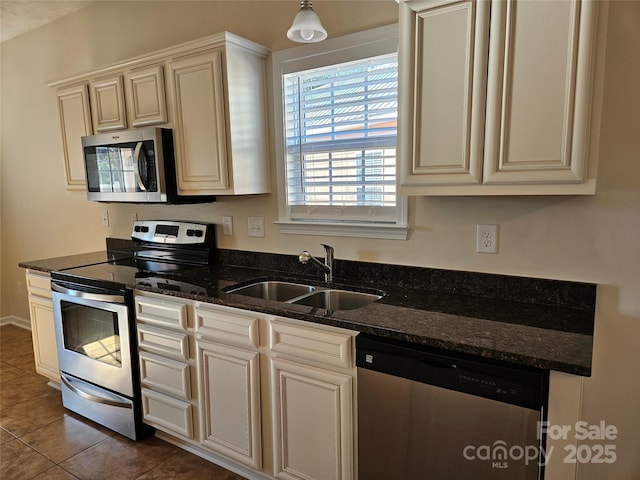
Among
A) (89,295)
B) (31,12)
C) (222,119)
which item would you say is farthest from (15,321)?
(222,119)

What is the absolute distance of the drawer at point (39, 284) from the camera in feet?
9.04

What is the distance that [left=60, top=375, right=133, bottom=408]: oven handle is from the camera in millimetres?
2402

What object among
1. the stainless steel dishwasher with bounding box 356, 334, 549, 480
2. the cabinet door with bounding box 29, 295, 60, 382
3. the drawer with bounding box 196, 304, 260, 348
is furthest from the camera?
the cabinet door with bounding box 29, 295, 60, 382

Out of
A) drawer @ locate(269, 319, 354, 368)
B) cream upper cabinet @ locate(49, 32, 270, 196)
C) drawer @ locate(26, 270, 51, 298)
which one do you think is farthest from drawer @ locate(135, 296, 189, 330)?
drawer @ locate(26, 270, 51, 298)

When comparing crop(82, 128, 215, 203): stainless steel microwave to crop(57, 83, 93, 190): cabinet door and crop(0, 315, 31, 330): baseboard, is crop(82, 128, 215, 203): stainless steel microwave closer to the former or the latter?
crop(57, 83, 93, 190): cabinet door

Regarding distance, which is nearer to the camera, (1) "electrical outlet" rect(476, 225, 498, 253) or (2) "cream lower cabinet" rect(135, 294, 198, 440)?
(1) "electrical outlet" rect(476, 225, 498, 253)

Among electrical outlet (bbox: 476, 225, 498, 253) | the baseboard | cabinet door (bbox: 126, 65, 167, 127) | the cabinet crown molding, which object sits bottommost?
the baseboard

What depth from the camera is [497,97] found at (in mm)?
1472

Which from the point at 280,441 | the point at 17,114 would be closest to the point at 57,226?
the point at 17,114

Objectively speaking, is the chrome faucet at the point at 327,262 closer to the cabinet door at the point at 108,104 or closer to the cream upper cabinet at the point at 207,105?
the cream upper cabinet at the point at 207,105

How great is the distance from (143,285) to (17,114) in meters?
2.96

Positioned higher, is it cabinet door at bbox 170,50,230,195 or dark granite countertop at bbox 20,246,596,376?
cabinet door at bbox 170,50,230,195

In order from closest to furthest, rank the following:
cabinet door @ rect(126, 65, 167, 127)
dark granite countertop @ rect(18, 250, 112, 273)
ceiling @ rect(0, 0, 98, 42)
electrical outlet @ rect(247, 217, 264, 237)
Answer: cabinet door @ rect(126, 65, 167, 127) → electrical outlet @ rect(247, 217, 264, 237) → dark granite countertop @ rect(18, 250, 112, 273) → ceiling @ rect(0, 0, 98, 42)

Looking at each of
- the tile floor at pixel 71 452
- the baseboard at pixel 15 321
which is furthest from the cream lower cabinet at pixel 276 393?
the baseboard at pixel 15 321
